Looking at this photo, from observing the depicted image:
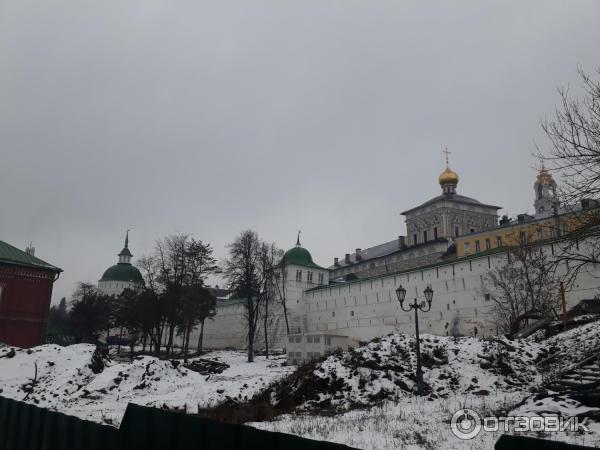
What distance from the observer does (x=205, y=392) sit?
54.5 ft

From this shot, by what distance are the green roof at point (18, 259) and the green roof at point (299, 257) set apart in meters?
26.0

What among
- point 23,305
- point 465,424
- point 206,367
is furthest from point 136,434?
point 23,305

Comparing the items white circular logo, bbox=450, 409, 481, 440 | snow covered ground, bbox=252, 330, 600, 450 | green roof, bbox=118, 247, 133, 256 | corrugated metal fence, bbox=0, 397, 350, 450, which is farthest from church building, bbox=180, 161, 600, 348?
green roof, bbox=118, 247, 133, 256

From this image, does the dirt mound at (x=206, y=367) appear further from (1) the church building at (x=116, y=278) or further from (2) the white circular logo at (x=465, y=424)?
(1) the church building at (x=116, y=278)

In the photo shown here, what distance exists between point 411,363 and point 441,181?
5760cm

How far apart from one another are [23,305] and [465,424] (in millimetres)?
31499

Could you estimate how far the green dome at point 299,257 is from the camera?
180 feet

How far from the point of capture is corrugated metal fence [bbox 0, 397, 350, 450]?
296 centimetres

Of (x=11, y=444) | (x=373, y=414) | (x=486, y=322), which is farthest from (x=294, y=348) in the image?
(x=11, y=444)

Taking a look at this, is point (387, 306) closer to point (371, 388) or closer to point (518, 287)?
point (518, 287)

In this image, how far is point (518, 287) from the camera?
3092 cm

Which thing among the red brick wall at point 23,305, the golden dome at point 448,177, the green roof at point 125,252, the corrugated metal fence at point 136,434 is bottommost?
the corrugated metal fence at point 136,434

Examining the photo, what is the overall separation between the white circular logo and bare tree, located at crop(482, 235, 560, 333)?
19.4m

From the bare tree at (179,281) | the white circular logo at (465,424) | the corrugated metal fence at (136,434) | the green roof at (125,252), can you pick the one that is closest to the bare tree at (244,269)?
the bare tree at (179,281)
